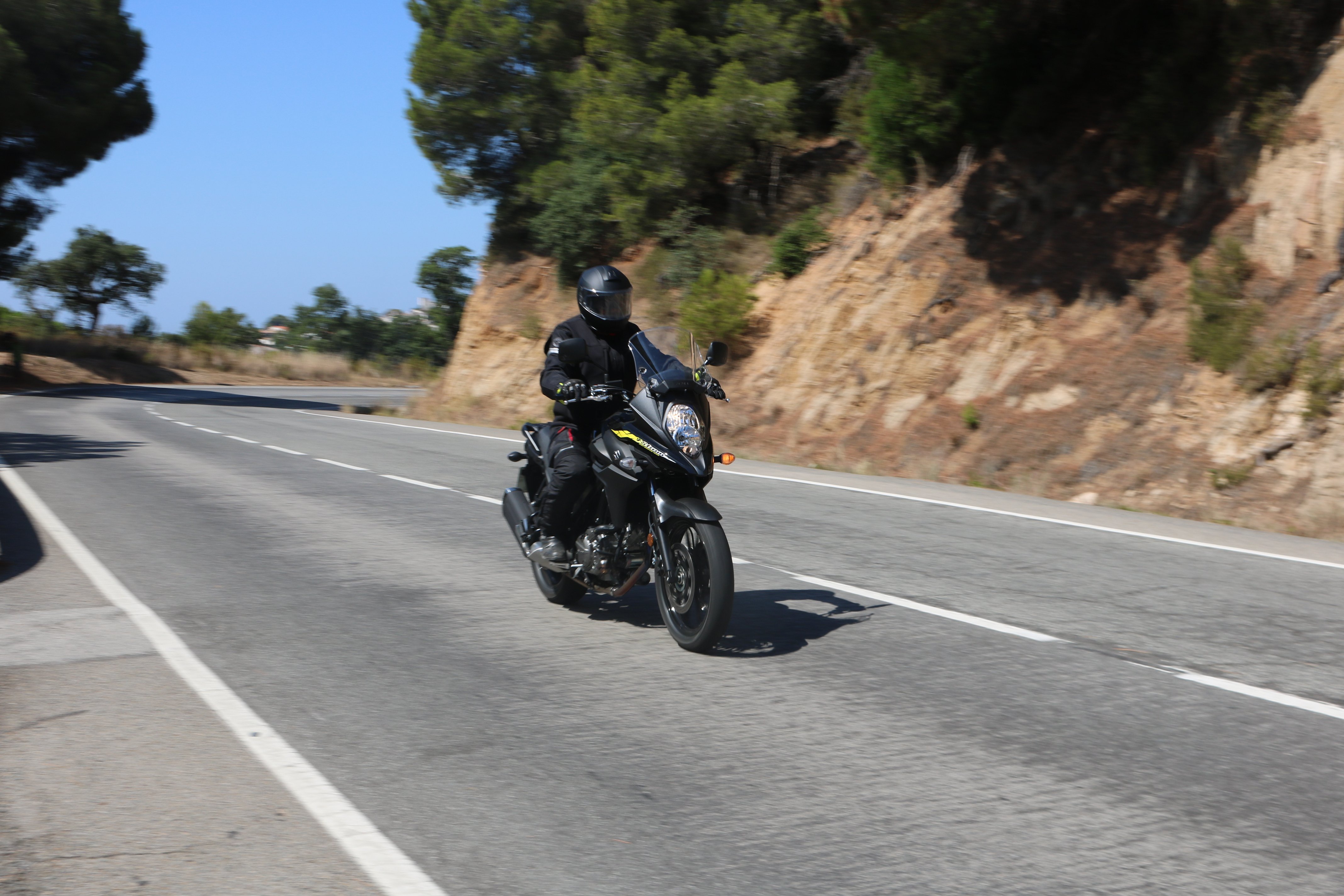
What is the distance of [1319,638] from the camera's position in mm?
6207

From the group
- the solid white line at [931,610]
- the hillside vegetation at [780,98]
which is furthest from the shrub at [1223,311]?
the solid white line at [931,610]

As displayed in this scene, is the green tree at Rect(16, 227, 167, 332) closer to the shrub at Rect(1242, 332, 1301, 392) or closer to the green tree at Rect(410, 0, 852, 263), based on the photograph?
the green tree at Rect(410, 0, 852, 263)

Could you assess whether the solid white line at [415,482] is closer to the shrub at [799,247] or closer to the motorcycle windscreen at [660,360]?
the motorcycle windscreen at [660,360]

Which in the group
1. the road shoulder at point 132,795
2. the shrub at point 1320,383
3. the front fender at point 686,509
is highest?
the shrub at point 1320,383

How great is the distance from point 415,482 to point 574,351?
28.3ft

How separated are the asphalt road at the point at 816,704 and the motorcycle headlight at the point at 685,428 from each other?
1043 mm

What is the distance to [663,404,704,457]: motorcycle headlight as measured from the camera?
18.9 ft

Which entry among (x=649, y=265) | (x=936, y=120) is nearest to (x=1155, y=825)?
(x=936, y=120)

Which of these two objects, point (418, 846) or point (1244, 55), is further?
point (1244, 55)

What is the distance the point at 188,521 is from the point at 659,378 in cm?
651

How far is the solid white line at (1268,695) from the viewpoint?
491 centimetres

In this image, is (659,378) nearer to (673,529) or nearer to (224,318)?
(673,529)

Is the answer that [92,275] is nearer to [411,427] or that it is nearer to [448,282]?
[448,282]

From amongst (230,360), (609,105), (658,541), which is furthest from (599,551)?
(230,360)
